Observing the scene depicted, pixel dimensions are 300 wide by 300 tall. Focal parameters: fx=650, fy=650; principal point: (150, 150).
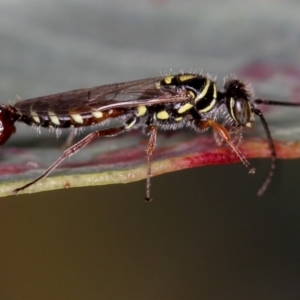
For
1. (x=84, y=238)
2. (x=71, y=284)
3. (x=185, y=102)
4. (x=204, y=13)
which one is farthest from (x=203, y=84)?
(x=71, y=284)

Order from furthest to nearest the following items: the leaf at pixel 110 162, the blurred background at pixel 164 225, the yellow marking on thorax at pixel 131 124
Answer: the yellow marking on thorax at pixel 131 124 < the blurred background at pixel 164 225 < the leaf at pixel 110 162

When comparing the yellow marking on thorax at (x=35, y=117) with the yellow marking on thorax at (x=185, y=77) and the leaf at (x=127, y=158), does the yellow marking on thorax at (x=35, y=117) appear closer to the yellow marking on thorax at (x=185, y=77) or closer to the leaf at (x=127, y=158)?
the leaf at (x=127, y=158)

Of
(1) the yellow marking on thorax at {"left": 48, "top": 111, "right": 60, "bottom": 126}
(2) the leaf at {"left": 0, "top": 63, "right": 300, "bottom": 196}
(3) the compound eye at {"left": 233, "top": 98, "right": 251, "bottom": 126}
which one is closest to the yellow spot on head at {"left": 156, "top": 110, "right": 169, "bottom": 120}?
(3) the compound eye at {"left": 233, "top": 98, "right": 251, "bottom": 126}

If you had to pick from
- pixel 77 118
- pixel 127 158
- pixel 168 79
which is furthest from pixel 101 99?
pixel 127 158

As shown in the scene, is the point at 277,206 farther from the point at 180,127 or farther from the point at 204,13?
the point at 204,13

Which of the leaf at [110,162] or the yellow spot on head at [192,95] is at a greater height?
the yellow spot on head at [192,95]

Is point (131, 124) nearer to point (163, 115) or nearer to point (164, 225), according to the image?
point (163, 115)

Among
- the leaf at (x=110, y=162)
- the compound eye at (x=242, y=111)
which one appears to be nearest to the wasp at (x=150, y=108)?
the compound eye at (x=242, y=111)
